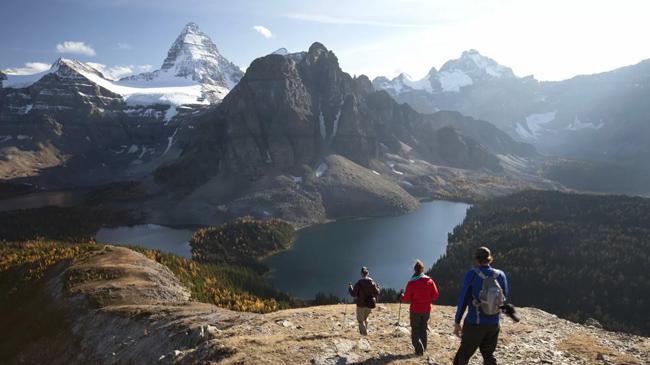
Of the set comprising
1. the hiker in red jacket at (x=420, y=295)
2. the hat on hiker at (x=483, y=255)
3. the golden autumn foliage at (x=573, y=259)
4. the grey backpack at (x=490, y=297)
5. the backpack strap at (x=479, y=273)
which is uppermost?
the hat on hiker at (x=483, y=255)

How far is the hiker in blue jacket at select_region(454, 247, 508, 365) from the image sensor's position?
13148 mm

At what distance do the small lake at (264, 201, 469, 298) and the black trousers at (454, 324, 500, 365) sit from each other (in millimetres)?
79526

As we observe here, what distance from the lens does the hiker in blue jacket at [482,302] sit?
1315cm

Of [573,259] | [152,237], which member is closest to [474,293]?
[573,259]

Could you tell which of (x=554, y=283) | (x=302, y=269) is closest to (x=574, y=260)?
(x=554, y=283)

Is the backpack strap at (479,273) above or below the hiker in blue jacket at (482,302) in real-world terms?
above

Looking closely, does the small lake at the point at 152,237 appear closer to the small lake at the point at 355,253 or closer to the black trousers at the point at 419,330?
the small lake at the point at 355,253

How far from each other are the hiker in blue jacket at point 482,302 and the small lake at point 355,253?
80045 mm

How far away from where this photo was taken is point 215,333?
76.1 feet

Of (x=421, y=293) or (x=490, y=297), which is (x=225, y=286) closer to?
(x=421, y=293)

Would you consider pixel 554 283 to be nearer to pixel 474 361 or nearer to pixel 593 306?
pixel 593 306

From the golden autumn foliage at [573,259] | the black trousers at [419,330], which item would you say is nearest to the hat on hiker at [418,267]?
the black trousers at [419,330]

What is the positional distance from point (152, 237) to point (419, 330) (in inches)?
5812

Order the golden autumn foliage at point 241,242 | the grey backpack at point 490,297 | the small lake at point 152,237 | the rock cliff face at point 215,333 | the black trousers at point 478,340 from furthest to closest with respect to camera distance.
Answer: the small lake at point 152,237
the golden autumn foliage at point 241,242
the rock cliff face at point 215,333
the black trousers at point 478,340
the grey backpack at point 490,297
